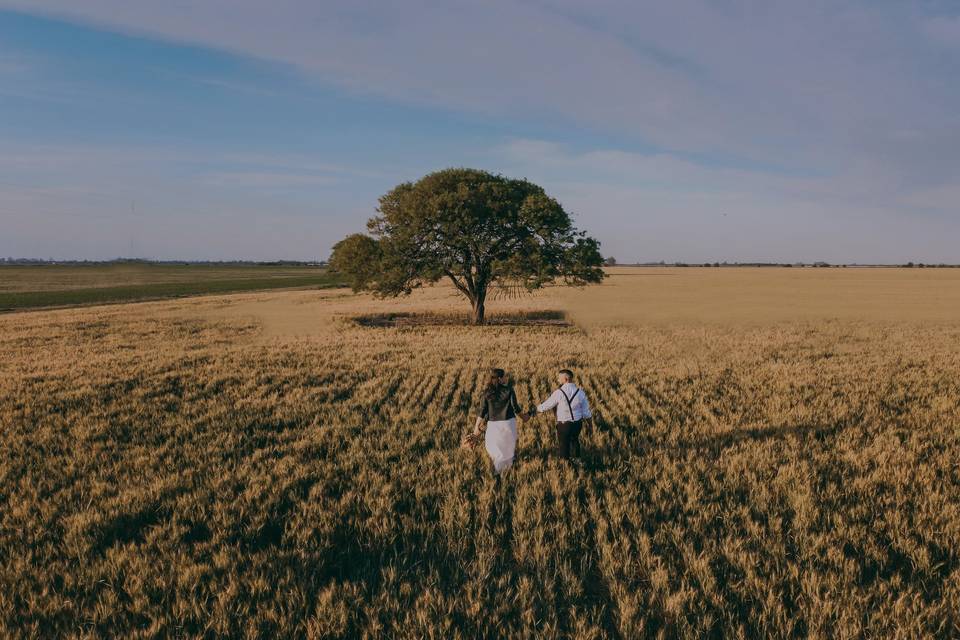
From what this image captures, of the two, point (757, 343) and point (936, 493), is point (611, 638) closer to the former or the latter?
point (936, 493)

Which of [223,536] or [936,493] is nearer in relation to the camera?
[223,536]

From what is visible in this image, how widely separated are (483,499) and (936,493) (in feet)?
24.4

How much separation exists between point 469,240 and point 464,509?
89.7 ft

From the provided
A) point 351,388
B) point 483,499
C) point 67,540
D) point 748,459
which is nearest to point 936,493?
point 748,459

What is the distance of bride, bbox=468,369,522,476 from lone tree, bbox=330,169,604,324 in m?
25.3

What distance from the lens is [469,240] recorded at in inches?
1315

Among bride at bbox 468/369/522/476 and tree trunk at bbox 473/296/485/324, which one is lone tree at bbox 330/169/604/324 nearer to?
tree trunk at bbox 473/296/485/324

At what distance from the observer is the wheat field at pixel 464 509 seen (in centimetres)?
528

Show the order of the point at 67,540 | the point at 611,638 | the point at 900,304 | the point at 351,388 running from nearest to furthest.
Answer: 1. the point at 611,638
2. the point at 67,540
3. the point at 351,388
4. the point at 900,304

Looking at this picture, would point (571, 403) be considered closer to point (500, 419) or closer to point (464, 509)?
point (500, 419)

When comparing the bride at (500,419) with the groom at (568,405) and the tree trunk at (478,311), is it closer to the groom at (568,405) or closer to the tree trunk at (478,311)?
the groom at (568,405)

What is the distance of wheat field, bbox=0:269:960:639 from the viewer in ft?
17.3

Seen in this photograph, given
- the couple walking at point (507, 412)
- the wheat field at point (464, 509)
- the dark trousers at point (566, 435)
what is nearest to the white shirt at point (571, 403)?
the couple walking at point (507, 412)

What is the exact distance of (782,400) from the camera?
13.8m
